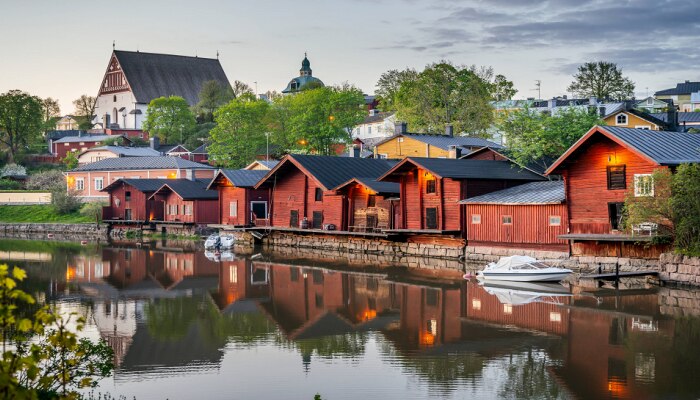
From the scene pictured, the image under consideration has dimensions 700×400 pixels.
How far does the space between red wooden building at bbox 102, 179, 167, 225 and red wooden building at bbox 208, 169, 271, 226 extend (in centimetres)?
1029

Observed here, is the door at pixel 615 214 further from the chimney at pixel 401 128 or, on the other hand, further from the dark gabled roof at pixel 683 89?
the dark gabled roof at pixel 683 89

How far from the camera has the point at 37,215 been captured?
85375 millimetres

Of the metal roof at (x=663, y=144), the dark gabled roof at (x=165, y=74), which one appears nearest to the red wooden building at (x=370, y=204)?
the metal roof at (x=663, y=144)

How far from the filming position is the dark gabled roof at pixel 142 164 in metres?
84.9

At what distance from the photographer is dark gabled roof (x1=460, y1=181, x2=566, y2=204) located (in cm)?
4181

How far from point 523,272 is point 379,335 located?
480 inches

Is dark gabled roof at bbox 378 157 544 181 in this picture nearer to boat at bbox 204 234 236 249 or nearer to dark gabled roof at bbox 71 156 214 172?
boat at bbox 204 234 236 249

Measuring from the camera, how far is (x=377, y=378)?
64.3ft

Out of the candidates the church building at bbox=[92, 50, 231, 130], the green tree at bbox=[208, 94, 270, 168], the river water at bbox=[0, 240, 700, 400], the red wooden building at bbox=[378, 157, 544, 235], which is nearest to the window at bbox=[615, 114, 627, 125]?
the red wooden building at bbox=[378, 157, 544, 235]

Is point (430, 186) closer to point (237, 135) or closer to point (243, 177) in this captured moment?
point (243, 177)

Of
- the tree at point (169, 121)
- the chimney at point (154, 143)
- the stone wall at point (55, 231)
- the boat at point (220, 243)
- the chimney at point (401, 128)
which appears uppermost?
the tree at point (169, 121)

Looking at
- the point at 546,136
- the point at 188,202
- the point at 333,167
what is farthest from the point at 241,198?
the point at 546,136

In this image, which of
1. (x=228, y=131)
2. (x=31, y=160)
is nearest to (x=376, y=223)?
(x=228, y=131)

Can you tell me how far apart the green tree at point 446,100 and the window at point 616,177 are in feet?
152
